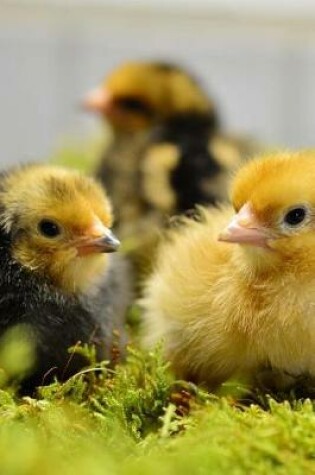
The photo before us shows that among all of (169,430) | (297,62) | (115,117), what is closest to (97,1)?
(297,62)

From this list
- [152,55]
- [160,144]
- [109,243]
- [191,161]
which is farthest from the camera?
[152,55]

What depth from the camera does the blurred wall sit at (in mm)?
4129

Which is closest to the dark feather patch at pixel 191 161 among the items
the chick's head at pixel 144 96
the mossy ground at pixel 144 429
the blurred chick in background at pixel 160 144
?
the blurred chick in background at pixel 160 144

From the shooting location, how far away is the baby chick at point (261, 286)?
48.8 inches

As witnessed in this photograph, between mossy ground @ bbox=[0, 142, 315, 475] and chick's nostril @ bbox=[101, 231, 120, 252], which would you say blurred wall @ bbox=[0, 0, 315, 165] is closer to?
chick's nostril @ bbox=[101, 231, 120, 252]

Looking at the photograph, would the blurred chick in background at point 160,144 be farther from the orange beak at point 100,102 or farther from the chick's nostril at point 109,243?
the chick's nostril at point 109,243

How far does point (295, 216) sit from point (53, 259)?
1.10ft

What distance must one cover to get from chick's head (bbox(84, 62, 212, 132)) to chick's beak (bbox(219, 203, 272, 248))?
1168 mm

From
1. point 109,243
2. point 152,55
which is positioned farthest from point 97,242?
point 152,55

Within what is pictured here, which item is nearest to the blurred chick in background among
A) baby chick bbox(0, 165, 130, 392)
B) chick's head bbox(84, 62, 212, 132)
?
chick's head bbox(84, 62, 212, 132)

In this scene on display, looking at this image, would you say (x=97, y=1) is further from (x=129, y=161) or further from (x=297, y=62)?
(x=129, y=161)

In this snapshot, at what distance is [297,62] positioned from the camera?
4.34 metres

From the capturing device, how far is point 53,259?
1362 millimetres

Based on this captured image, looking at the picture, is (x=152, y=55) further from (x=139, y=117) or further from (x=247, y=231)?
(x=247, y=231)
